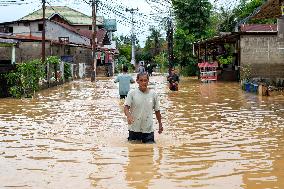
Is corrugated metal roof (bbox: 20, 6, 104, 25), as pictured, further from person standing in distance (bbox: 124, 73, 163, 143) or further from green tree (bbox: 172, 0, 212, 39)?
person standing in distance (bbox: 124, 73, 163, 143)

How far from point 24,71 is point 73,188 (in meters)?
17.3

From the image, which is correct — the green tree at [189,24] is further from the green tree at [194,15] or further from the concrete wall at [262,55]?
the concrete wall at [262,55]

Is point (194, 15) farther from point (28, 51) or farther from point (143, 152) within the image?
point (143, 152)

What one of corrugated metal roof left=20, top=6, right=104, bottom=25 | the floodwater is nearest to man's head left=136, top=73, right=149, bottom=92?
the floodwater

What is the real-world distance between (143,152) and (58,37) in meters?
50.1

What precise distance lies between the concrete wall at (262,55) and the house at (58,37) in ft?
59.2

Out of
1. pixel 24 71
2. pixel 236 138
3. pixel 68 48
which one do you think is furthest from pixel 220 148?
pixel 68 48

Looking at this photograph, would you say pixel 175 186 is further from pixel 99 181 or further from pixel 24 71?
pixel 24 71

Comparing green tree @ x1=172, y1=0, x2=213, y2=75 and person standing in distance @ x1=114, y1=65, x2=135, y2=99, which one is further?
green tree @ x1=172, y1=0, x2=213, y2=75

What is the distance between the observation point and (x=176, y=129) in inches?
458

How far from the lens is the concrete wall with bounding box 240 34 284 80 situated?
107 ft

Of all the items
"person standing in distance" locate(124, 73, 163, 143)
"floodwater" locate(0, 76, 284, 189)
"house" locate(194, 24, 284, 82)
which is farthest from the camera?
"house" locate(194, 24, 284, 82)

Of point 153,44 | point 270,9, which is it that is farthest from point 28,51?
point 153,44

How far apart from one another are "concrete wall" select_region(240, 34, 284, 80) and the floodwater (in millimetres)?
18539
